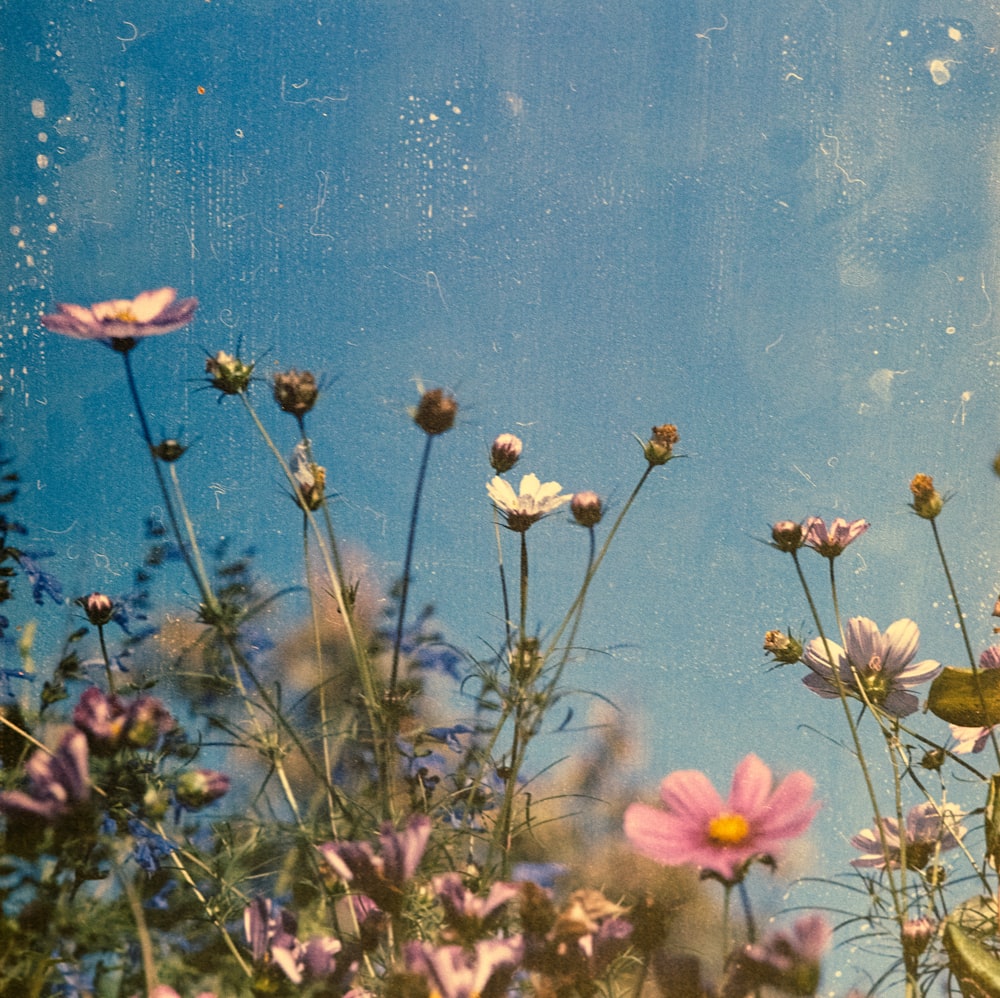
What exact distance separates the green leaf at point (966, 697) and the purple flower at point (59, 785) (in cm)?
61

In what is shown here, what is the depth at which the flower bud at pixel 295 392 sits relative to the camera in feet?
2.36

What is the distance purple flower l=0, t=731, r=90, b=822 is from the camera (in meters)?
0.45

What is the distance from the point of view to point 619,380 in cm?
88

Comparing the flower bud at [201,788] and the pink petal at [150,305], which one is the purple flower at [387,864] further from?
the pink petal at [150,305]

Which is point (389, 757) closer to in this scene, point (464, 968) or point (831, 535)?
point (464, 968)

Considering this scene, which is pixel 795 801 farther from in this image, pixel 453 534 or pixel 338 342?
pixel 338 342

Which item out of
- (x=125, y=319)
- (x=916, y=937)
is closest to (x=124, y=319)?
(x=125, y=319)

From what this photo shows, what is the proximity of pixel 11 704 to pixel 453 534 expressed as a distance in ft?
1.33

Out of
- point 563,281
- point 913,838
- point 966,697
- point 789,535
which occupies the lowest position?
point 913,838

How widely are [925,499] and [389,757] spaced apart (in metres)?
0.49

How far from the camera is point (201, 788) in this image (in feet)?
1.69

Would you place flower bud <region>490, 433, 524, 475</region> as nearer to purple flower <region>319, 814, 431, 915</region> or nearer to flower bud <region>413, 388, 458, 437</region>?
flower bud <region>413, 388, 458, 437</region>

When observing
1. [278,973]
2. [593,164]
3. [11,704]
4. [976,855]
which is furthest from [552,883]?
[593,164]

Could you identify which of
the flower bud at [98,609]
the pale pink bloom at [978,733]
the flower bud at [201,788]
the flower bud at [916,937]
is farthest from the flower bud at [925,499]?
the flower bud at [98,609]
